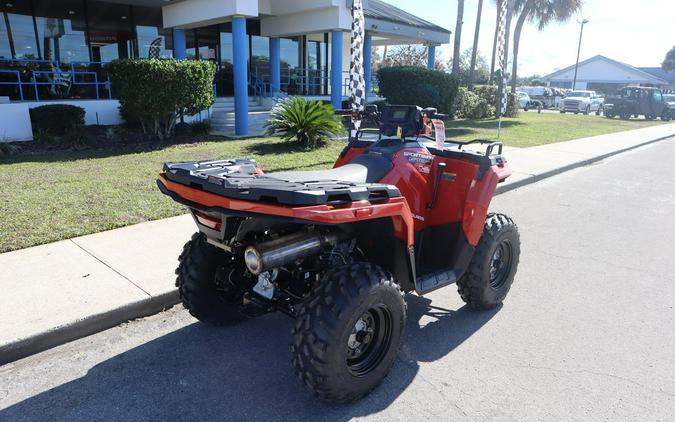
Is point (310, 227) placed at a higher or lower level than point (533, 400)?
higher

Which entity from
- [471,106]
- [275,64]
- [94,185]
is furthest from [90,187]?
[471,106]

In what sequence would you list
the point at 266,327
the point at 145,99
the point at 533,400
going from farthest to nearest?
the point at 145,99, the point at 266,327, the point at 533,400

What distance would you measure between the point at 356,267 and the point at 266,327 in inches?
51.9

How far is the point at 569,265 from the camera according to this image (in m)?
5.20

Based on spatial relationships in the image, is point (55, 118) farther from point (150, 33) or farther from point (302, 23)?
point (302, 23)

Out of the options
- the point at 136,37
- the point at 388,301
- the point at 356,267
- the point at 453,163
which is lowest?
the point at 388,301

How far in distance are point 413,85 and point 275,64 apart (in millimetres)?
5743

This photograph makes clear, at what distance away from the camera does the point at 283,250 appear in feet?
8.62

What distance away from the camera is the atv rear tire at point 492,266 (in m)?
3.75

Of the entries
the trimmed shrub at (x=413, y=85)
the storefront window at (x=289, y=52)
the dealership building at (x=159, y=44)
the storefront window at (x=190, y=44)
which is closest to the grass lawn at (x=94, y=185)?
the dealership building at (x=159, y=44)

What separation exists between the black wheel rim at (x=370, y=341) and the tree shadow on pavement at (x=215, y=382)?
0.19 m

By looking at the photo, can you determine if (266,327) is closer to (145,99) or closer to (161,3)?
(145,99)

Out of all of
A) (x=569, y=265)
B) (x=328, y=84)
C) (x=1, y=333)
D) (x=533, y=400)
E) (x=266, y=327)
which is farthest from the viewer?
(x=328, y=84)

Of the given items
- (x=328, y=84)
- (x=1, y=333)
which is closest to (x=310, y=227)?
(x=1, y=333)
